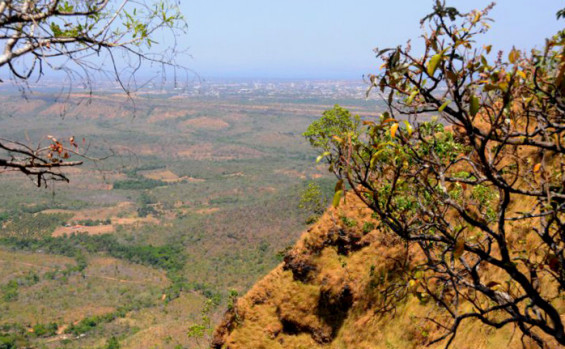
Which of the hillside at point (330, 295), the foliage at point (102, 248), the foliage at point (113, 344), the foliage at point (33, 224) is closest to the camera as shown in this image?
the hillside at point (330, 295)

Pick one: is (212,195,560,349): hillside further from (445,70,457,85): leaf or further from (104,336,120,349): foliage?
(104,336,120,349): foliage

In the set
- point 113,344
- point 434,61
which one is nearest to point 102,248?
point 113,344

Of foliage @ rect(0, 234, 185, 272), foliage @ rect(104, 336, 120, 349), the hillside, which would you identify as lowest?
foliage @ rect(0, 234, 185, 272)

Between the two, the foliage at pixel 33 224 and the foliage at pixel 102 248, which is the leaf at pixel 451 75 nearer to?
the foliage at pixel 102 248

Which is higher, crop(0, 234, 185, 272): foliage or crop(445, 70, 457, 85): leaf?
crop(445, 70, 457, 85): leaf

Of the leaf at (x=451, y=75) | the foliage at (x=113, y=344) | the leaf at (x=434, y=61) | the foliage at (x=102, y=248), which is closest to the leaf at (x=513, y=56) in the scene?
the leaf at (x=451, y=75)

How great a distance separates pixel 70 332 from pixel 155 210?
54511 millimetres

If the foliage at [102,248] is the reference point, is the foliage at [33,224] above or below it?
above

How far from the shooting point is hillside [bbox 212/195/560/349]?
511 inches

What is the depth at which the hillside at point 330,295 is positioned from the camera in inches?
511

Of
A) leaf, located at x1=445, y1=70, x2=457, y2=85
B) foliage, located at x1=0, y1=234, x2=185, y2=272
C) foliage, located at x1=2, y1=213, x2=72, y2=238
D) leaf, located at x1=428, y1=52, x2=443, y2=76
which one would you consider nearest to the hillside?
leaf, located at x1=445, y1=70, x2=457, y2=85

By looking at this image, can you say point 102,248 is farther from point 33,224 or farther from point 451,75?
point 451,75

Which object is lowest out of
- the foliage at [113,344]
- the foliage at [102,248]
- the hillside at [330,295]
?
the foliage at [102,248]

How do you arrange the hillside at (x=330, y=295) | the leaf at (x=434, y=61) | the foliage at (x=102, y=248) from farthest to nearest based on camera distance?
the foliage at (x=102, y=248), the hillside at (x=330, y=295), the leaf at (x=434, y=61)
